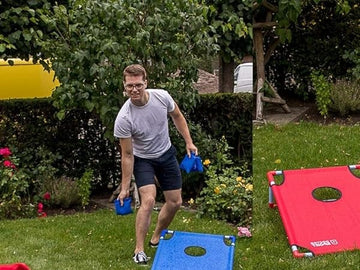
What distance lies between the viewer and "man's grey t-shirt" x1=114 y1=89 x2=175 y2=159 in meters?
3.45

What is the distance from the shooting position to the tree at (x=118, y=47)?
14.4ft

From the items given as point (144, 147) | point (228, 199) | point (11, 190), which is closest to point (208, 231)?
point (228, 199)

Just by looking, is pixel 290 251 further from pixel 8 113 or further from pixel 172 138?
pixel 8 113

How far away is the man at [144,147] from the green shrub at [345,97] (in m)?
3.40

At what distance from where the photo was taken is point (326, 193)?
4.35 meters

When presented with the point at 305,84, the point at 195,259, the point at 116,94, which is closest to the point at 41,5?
the point at 116,94

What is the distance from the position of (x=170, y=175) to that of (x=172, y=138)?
1416 mm

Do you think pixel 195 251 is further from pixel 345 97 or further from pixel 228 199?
pixel 345 97

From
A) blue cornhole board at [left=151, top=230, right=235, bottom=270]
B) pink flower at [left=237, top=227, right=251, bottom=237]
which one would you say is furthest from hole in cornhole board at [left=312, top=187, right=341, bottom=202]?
blue cornhole board at [left=151, top=230, right=235, bottom=270]

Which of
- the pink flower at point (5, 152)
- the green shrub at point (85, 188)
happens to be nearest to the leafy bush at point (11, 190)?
the pink flower at point (5, 152)

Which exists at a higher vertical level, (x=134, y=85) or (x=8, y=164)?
(x=134, y=85)

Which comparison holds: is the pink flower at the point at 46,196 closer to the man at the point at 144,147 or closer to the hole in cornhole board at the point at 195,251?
the man at the point at 144,147

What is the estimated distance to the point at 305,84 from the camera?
6852 millimetres

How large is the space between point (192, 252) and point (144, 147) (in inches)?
30.3
